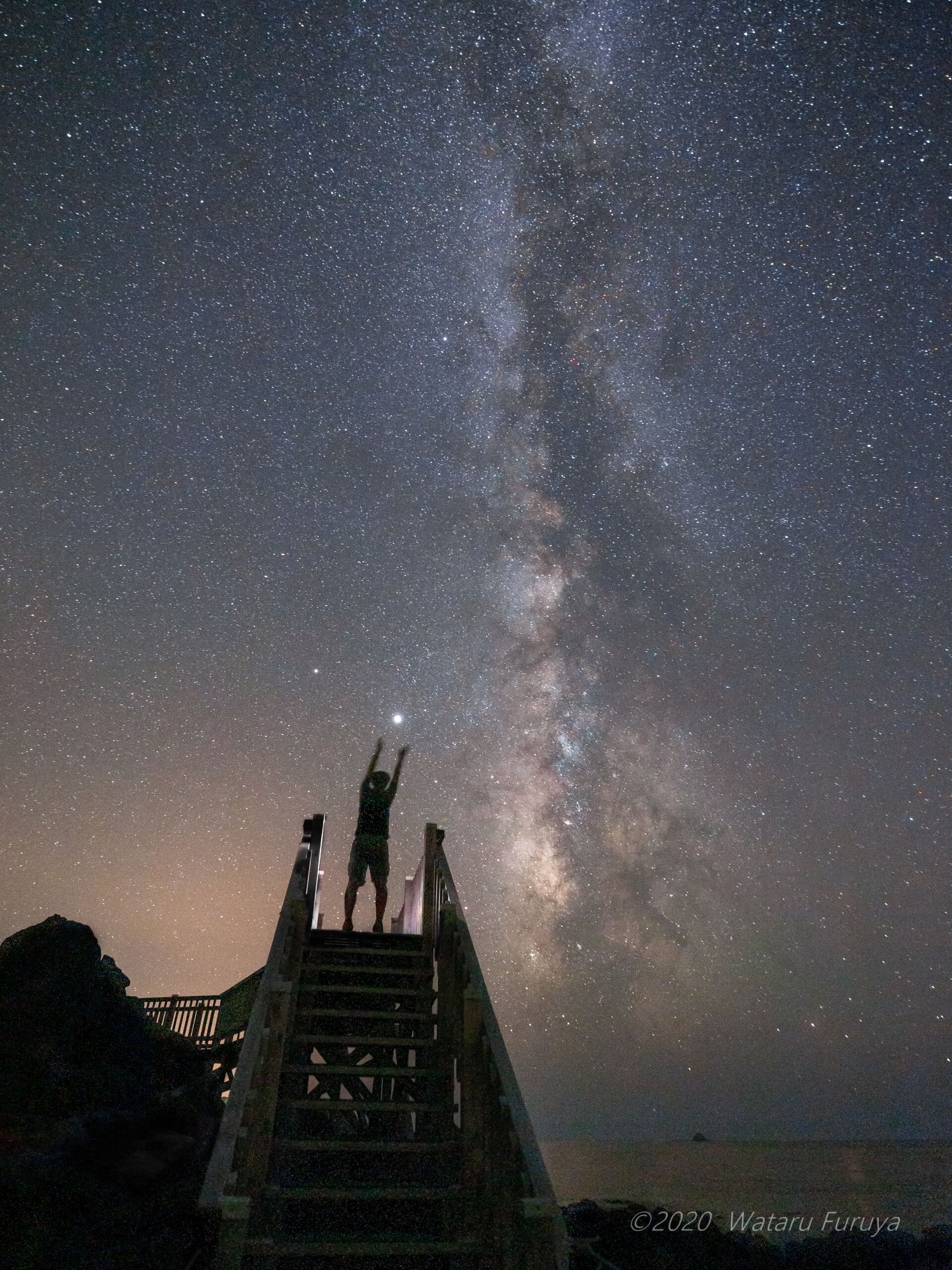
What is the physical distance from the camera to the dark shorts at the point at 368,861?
1021 centimetres

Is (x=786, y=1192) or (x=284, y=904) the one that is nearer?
(x=284, y=904)

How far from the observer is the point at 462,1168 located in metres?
5.41

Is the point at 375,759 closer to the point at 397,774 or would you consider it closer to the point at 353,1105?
the point at 397,774

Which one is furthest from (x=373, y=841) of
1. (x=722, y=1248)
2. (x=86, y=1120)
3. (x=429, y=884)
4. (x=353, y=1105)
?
(x=722, y=1248)

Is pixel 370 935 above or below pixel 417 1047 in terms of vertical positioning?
above

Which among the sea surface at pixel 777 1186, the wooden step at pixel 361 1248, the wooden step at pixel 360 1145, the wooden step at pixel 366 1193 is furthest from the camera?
the sea surface at pixel 777 1186

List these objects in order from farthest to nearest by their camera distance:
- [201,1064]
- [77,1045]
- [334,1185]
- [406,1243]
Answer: [201,1064] < [77,1045] < [334,1185] < [406,1243]

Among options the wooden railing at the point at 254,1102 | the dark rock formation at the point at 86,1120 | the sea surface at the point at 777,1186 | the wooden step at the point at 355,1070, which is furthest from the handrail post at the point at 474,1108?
the sea surface at the point at 777,1186

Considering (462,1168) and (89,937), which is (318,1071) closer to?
(462,1168)

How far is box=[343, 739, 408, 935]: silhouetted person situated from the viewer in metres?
10.1

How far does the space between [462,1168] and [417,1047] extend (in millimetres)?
1396

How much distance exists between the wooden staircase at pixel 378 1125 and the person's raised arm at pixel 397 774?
2.25 meters

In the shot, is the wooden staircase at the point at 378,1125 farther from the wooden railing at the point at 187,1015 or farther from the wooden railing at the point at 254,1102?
the wooden railing at the point at 187,1015

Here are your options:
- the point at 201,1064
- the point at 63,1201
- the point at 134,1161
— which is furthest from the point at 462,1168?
the point at 201,1064
